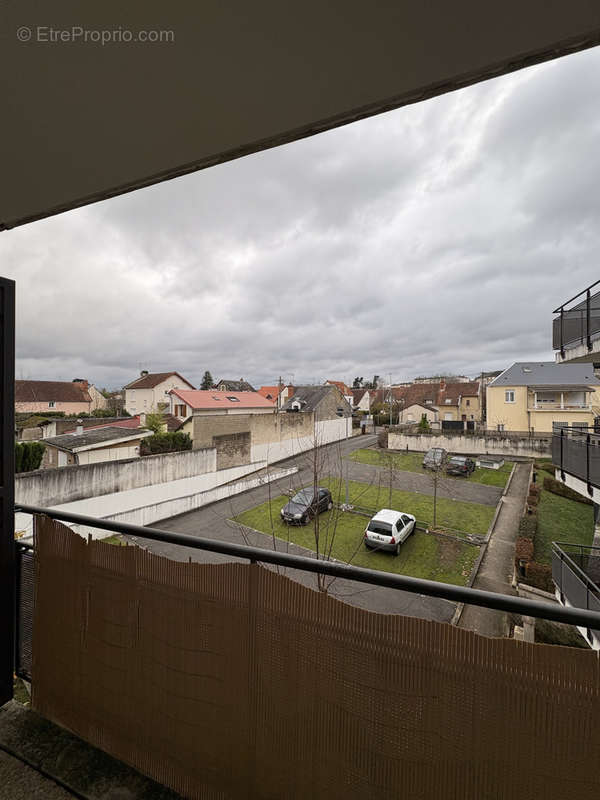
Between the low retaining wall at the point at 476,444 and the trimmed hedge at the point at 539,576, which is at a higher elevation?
the low retaining wall at the point at 476,444

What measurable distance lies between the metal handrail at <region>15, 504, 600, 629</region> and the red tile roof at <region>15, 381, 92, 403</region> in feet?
49.3

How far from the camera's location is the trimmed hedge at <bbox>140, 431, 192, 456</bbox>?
432 inches

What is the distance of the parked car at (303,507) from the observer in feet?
29.9

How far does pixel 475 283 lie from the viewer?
16328mm

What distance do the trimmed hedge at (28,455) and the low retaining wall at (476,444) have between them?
48.5 ft

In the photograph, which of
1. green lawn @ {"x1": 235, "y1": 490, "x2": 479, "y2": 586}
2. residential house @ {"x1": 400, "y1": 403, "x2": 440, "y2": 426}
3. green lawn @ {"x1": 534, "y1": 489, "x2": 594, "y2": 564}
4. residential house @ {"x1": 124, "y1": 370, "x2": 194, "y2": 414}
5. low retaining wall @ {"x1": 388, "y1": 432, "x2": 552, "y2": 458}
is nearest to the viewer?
green lawn @ {"x1": 235, "y1": 490, "x2": 479, "y2": 586}

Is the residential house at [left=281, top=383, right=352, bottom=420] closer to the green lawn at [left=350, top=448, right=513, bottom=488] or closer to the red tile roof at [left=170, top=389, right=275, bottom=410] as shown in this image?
the red tile roof at [left=170, top=389, right=275, bottom=410]

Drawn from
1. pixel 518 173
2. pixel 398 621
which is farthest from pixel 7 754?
pixel 518 173

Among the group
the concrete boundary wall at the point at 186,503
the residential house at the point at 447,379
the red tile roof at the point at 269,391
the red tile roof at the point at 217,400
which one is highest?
the residential house at the point at 447,379

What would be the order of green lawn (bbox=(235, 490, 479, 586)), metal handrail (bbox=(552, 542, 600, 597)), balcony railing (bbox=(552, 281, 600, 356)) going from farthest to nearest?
green lawn (bbox=(235, 490, 479, 586))
balcony railing (bbox=(552, 281, 600, 356))
metal handrail (bbox=(552, 542, 600, 597))

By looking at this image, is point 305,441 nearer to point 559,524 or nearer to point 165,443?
point 165,443

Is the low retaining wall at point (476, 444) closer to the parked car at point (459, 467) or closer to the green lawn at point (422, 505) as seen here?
the parked car at point (459, 467)
